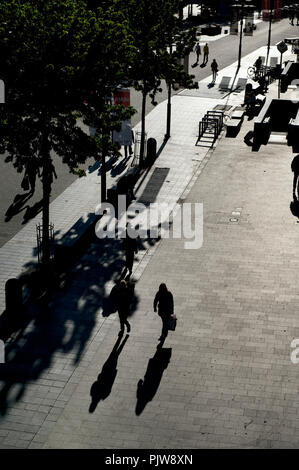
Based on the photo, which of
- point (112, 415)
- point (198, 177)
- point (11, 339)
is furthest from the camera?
point (198, 177)

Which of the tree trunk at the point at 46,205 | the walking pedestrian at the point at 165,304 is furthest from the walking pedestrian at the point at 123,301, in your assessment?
the tree trunk at the point at 46,205

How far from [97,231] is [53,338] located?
590 cm

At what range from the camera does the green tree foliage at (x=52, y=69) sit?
1502 cm

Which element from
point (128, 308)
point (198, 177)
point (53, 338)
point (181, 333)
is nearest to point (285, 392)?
point (181, 333)

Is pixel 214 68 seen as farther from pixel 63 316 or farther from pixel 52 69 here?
pixel 63 316

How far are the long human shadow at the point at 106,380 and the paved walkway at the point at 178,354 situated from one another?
0.02 m

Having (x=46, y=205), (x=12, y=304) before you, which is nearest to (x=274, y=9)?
(x=46, y=205)

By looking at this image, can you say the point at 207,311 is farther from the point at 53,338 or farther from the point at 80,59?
the point at 80,59

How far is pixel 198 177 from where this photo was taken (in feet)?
80.5

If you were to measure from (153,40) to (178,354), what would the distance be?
14267 mm

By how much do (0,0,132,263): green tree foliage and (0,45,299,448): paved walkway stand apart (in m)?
3.81

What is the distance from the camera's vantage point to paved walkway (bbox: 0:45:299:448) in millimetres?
11773

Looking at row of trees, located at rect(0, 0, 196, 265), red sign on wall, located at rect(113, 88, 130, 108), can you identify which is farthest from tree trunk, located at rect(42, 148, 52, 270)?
red sign on wall, located at rect(113, 88, 130, 108)

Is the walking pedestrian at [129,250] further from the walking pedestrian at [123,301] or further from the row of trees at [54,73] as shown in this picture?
the walking pedestrian at [123,301]
